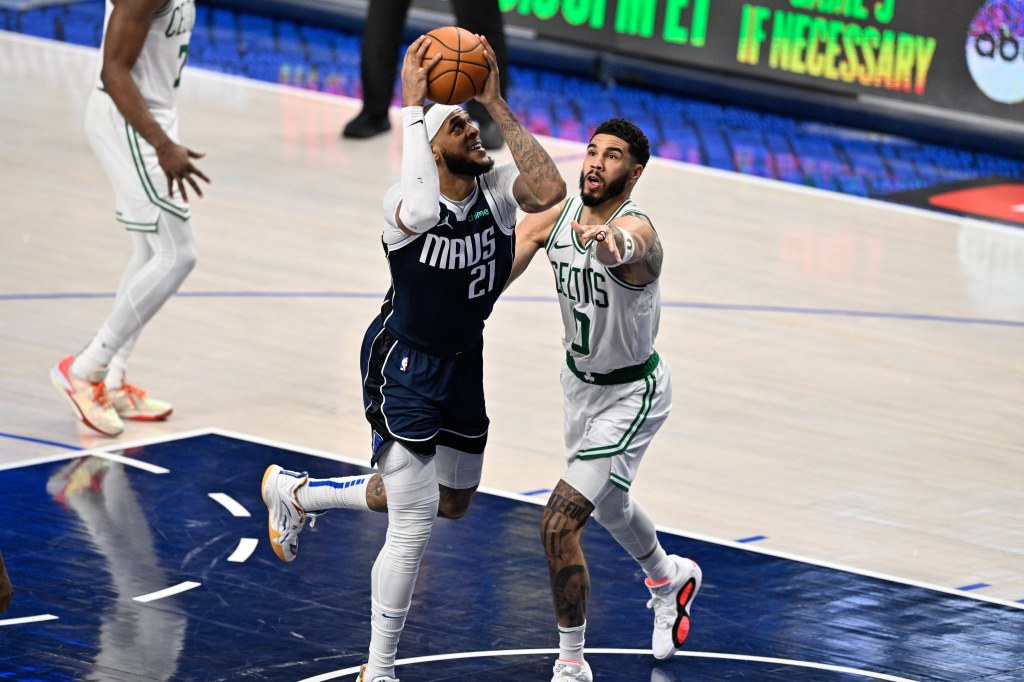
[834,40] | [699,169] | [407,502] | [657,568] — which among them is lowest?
[657,568]

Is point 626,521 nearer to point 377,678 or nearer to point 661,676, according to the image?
point 661,676

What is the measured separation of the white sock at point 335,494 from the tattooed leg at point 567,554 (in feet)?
2.45

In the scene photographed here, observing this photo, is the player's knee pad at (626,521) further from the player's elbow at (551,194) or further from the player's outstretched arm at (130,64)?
the player's outstretched arm at (130,64)

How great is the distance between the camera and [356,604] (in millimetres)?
7059

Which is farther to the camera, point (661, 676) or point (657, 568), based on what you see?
point (657, 568)

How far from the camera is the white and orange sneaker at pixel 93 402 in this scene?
351 inches

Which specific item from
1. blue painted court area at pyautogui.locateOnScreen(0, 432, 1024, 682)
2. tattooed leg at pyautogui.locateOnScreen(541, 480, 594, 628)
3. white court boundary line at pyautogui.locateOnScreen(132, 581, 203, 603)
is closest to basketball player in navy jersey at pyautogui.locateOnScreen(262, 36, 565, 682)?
tattooed leg at pyautogui.locateOnScreen(541, 480, 594, 628)

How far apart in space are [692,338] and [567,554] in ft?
17.1

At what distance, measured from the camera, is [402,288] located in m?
6.24

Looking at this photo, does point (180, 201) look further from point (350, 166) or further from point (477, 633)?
point (350, 166)

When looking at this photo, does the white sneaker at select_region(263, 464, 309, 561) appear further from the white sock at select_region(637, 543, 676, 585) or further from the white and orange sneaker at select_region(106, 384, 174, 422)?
the white and orange sneaker at select_region(106, 384, 174, 422)

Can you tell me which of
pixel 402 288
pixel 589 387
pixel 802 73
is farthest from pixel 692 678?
pixel 802 73

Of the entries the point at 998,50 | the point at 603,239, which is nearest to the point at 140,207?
the point at 603,239

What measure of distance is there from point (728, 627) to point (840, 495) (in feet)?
6.37
